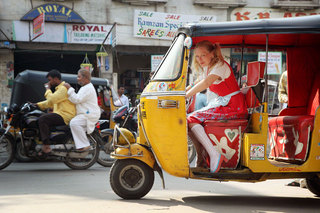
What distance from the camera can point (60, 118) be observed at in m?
9.61

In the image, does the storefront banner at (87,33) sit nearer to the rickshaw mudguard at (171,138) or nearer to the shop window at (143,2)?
the shop window at (143,2)

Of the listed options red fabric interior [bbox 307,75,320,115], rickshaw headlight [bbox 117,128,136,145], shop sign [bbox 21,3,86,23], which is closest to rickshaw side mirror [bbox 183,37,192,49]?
rickshaw headlight [bbox 117,128,136,145]

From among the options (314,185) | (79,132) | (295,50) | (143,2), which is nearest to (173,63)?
(295,50)

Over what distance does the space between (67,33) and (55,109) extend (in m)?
9.78

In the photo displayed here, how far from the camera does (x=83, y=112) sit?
31.8ft

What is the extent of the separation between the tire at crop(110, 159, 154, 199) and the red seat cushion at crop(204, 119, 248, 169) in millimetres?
871

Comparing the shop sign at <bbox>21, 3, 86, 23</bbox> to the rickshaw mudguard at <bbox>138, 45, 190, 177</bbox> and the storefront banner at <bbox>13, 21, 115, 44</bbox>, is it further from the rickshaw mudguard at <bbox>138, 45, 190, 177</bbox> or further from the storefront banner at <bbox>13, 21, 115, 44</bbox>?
the rickshaw mudguard at <bbox>138, 45, 190, 177</bbox>

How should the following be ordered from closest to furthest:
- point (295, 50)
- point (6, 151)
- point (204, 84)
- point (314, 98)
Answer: point (204, 84), point (314, 98), point (295, 50), point (6, 151)

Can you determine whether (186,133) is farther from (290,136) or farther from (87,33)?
(87,33)

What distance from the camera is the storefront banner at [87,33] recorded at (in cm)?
1909

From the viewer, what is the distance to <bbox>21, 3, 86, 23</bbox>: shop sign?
725 inches

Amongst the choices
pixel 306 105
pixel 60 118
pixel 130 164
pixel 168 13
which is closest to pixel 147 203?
pixel 130 164

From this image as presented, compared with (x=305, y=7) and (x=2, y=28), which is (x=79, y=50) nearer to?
(x=2, y=28)

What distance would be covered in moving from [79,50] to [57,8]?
6.07ft
